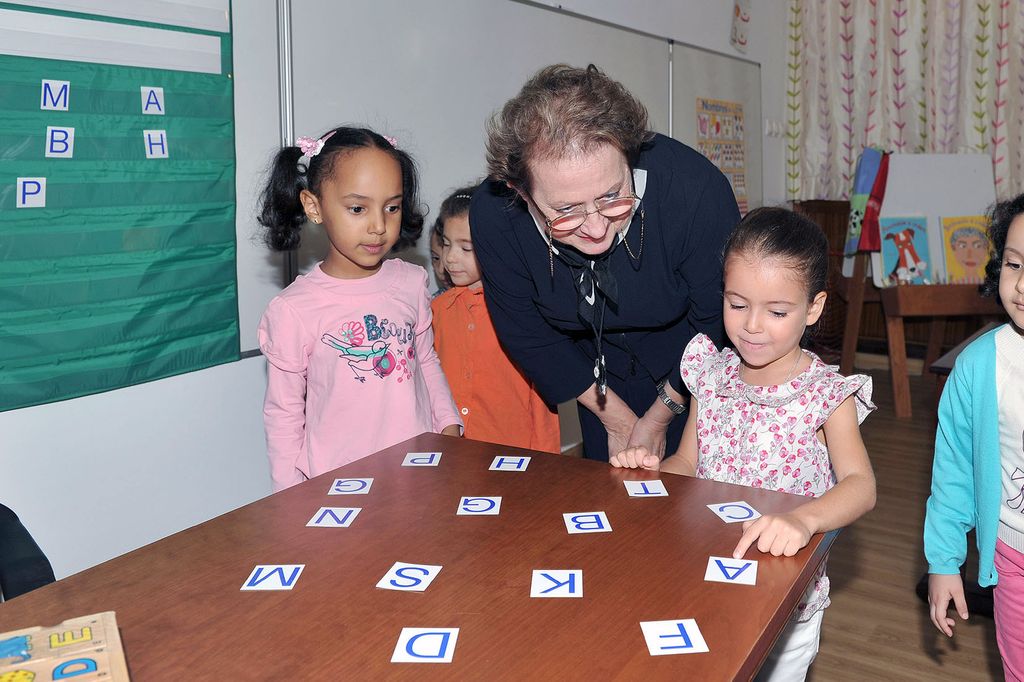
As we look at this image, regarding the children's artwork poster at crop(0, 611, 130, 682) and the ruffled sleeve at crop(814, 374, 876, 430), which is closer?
the children's artwork poster at crop(0, 611, 130, 682)

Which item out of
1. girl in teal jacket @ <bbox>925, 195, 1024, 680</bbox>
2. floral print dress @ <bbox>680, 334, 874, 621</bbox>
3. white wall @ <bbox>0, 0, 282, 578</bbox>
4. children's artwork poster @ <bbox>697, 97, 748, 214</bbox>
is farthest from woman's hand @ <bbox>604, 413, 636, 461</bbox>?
children's artwork poster @ <bbox>697, 97, 748, 214</bbox>

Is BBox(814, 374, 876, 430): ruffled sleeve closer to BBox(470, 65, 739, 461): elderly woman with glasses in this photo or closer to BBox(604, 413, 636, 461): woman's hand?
BBox(470, 65, 739, 461): elderly woman with glasses

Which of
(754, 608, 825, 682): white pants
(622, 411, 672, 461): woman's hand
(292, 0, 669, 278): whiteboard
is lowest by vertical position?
(754, 608, 825, 682): white pants

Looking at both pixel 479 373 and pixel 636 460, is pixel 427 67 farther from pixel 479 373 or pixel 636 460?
pixel 636 460

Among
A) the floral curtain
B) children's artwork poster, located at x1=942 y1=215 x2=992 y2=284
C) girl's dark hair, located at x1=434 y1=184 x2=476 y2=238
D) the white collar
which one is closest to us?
the white collar

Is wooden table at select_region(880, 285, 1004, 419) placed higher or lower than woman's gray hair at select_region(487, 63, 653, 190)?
lower

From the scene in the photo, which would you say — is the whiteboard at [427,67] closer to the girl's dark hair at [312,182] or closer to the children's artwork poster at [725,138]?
the girl's dark hair at [312,182]

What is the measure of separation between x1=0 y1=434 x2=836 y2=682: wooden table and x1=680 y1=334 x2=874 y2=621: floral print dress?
232 mm

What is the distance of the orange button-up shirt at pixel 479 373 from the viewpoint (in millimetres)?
2531

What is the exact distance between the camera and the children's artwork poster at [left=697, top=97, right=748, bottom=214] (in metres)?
4.86

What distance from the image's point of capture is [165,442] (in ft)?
7.68

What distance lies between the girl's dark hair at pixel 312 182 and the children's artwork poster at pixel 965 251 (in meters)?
3.65

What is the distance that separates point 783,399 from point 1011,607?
479 mm

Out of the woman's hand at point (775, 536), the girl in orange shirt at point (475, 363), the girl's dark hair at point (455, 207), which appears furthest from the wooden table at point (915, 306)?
the woman's hand at point (775, 536)
